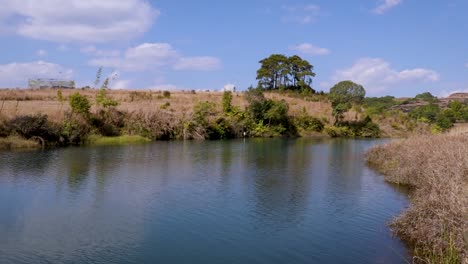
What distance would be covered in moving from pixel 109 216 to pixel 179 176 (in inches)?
384

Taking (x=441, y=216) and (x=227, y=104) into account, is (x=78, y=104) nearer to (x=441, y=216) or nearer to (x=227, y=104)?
(x=227, y=104)

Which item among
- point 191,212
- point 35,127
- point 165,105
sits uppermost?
point 165,105

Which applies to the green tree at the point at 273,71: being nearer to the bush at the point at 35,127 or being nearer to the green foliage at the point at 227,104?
the green foliage at the point at 227,104

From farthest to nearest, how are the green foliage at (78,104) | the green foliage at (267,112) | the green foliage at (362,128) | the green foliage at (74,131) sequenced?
1. the green foliage at (362,128)
2. the green foliage at (267,112)
3. the green foliage at (78,104)
4. the green foliage at (74,131)

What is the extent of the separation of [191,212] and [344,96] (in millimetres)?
70412

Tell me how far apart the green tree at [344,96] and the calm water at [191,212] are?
47606 mm

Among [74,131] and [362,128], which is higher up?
[362,128]

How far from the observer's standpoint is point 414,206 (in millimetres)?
15320

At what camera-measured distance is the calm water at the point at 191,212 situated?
14.0 m

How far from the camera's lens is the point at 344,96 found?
84.5 meters

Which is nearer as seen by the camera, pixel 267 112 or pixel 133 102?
pixel 133 102

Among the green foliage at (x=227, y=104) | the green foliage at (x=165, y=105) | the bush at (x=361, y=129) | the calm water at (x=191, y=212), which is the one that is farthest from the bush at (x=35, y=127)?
the bush at (x=361, y=129)

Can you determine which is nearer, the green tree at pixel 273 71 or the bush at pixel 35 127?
the bush at pixel 35 127

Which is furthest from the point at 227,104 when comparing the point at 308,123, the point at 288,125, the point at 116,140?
the point at 116,140
